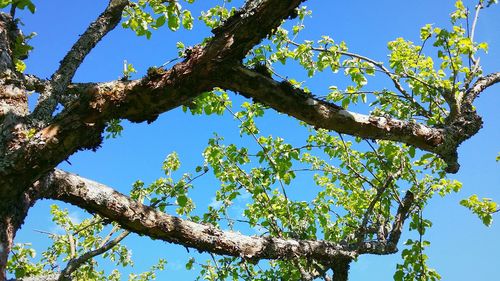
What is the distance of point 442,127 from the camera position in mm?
4781

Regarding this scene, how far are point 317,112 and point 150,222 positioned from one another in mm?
2386

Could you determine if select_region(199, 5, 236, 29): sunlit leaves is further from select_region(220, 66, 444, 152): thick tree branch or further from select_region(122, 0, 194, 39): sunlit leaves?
select_region(220, 66, 444, 152): thick tree branch

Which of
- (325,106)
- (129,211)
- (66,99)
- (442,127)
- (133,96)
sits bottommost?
(129,211)

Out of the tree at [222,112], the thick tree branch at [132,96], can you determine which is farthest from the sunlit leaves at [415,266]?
the thick tree branch at [132,96]

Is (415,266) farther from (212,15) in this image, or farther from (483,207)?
(212,15)

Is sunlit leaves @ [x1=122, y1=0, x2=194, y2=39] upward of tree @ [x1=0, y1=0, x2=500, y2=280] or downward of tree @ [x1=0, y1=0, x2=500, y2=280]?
upward

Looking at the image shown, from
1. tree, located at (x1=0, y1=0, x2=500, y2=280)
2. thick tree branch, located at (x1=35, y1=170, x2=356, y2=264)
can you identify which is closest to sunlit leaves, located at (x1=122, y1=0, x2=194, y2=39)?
tree, located at (x1=0, y1=0, x2=500, y2=280)

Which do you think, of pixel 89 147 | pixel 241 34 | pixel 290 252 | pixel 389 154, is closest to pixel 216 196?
pixel 290 252

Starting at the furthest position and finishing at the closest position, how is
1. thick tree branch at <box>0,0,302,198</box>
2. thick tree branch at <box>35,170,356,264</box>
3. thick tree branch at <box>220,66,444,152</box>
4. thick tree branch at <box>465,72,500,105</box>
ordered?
thick tree branch at <box>465,72,500,105</box> → thick tree branch at <box>35,170,356,264</box> → thick tree branch at <box>220,66,444,152</box> → thick tree branch at <box>0,0,302,198</box>

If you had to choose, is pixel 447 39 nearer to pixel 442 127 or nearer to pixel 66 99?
pixel 442 127

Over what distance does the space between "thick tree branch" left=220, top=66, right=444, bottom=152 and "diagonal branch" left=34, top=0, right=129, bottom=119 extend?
2024mm

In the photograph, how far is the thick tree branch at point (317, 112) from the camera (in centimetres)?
380

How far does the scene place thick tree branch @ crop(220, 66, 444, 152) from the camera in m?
3.80

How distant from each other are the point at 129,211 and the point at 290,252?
2.50 m
